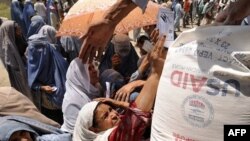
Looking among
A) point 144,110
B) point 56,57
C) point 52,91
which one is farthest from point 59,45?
point 144,110

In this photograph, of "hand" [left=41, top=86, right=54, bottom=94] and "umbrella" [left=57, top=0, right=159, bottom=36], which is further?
"hand" [left=41, top=86, right=54, bottom=94]

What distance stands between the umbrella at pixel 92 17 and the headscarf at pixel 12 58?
124 centimetres

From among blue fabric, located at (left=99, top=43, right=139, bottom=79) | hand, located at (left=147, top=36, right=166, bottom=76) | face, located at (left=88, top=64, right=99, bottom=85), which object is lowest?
blue fabric, located at (left=99, top=43, right=139, bottom=79)

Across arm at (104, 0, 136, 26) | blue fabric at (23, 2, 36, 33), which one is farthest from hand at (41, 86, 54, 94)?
blue fabric at (23, 2, 36, 33)

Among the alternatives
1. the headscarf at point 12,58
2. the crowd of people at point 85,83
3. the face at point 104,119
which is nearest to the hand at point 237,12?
the crowd of people at point 85,83

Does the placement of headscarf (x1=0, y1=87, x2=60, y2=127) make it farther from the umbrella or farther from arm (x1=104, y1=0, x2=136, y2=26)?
arm (x1=104, y1=0, x2=136, y2=26)

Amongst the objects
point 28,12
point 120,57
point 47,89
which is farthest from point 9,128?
point 28,12

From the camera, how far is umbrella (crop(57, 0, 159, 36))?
425 cm

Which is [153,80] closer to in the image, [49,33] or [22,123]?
[22,123]

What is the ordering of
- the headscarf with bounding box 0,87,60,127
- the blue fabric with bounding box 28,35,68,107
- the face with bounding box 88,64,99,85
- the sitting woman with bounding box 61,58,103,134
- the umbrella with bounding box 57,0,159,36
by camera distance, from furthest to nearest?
the blue fabric with bounding box 28,35,68,107
the umbrella with bounding box 57,0,159,36
the face with bounding box 88,64,99,85
the sitting woman with bounding box 61,58,103,134
the headscarf with bounding box 0,87,60,127

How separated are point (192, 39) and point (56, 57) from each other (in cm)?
351

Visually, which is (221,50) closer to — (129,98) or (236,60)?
(236,60)

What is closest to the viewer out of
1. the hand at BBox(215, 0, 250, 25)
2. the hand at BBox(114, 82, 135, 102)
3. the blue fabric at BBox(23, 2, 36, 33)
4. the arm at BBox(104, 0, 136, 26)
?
the hand at BBox(215, 0, 250, 25)

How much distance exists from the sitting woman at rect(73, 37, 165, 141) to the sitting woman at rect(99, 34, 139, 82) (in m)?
2.01
